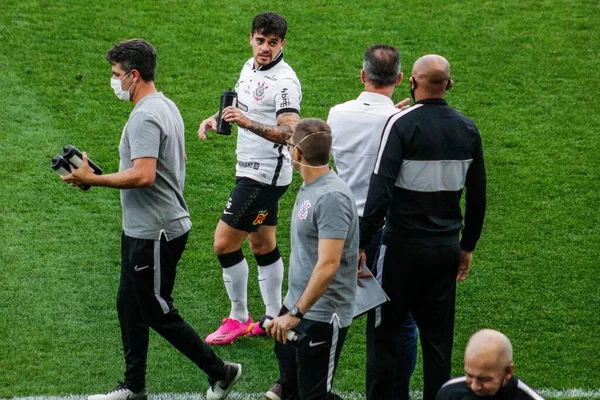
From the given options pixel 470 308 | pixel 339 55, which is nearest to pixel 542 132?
pixel 339 55

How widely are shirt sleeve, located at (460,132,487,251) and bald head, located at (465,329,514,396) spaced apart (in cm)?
162

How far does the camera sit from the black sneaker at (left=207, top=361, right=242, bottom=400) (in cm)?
692

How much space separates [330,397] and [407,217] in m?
1.09

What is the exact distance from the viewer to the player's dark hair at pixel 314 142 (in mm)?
5637

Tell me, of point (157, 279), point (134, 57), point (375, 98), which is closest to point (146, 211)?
point (157, 279)

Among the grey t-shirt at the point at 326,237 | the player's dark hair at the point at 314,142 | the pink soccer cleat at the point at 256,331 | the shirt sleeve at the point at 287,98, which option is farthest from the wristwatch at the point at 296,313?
the pink soccer cleat at the point at 256,331

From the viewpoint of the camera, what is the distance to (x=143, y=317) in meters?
6.70

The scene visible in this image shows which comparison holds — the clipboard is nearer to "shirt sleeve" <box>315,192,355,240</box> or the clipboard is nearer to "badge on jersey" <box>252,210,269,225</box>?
"shirt sleeve" <box>315,192,355,240</box>

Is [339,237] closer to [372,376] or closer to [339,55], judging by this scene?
[372,376]

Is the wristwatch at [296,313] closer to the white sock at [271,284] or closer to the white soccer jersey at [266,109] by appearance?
the white soccer jersey at [266,109]

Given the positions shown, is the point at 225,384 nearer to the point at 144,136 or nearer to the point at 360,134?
the point at 144,136

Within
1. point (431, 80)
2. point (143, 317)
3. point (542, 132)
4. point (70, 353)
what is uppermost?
point (431, 80)

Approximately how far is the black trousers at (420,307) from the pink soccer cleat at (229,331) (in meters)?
1.58

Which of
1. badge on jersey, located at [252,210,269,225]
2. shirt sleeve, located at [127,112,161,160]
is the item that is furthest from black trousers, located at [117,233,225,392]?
badge on jersey, located at [252,210,269,225]
